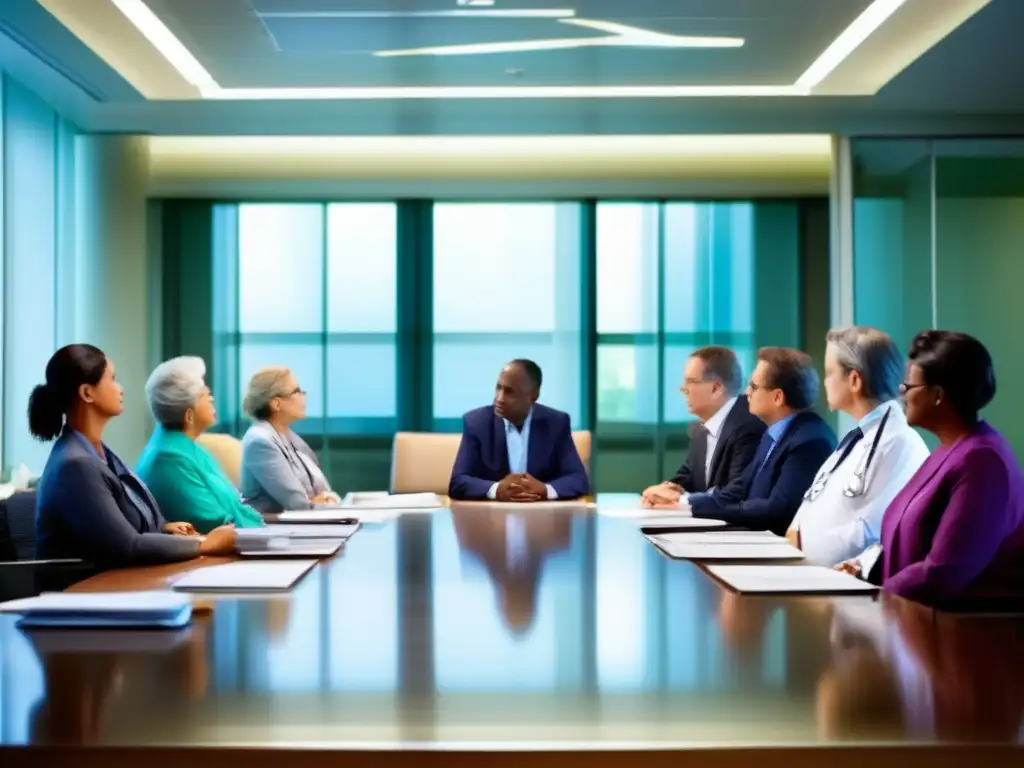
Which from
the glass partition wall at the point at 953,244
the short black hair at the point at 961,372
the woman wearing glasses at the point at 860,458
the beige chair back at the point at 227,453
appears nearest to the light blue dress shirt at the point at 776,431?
the woman wearing glasses at the point at 860,458

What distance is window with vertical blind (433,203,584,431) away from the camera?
8523mm

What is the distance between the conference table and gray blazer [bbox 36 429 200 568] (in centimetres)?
68

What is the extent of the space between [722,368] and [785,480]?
113 centimetres

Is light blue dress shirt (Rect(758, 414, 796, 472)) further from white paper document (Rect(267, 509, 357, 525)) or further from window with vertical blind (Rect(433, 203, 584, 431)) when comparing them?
window with vertical blind (Rect(433, 203, 584, 431))

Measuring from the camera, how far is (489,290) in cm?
855

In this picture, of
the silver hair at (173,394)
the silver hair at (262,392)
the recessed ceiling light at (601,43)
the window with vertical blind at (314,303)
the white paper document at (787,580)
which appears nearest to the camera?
the white paper document at (787,580)

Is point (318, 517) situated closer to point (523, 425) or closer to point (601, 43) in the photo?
point (523, 425)

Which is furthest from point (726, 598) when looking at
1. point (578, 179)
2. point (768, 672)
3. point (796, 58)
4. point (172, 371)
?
point (578, 179)

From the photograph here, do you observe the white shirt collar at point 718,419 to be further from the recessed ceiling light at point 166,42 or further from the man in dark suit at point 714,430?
the recessed ceiling light at point 166,42

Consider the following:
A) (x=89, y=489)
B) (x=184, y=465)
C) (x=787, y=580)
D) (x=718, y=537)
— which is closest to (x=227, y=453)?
(x=184, y=465)

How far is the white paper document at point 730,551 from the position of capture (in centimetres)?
278

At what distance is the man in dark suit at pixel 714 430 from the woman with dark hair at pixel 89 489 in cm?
215

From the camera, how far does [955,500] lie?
8.14ft

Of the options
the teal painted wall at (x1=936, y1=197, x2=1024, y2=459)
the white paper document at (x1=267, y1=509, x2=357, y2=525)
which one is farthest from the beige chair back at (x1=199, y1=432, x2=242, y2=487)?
the teal painted wall at (x1=936, y1=197, x2=1024, y2=459)
